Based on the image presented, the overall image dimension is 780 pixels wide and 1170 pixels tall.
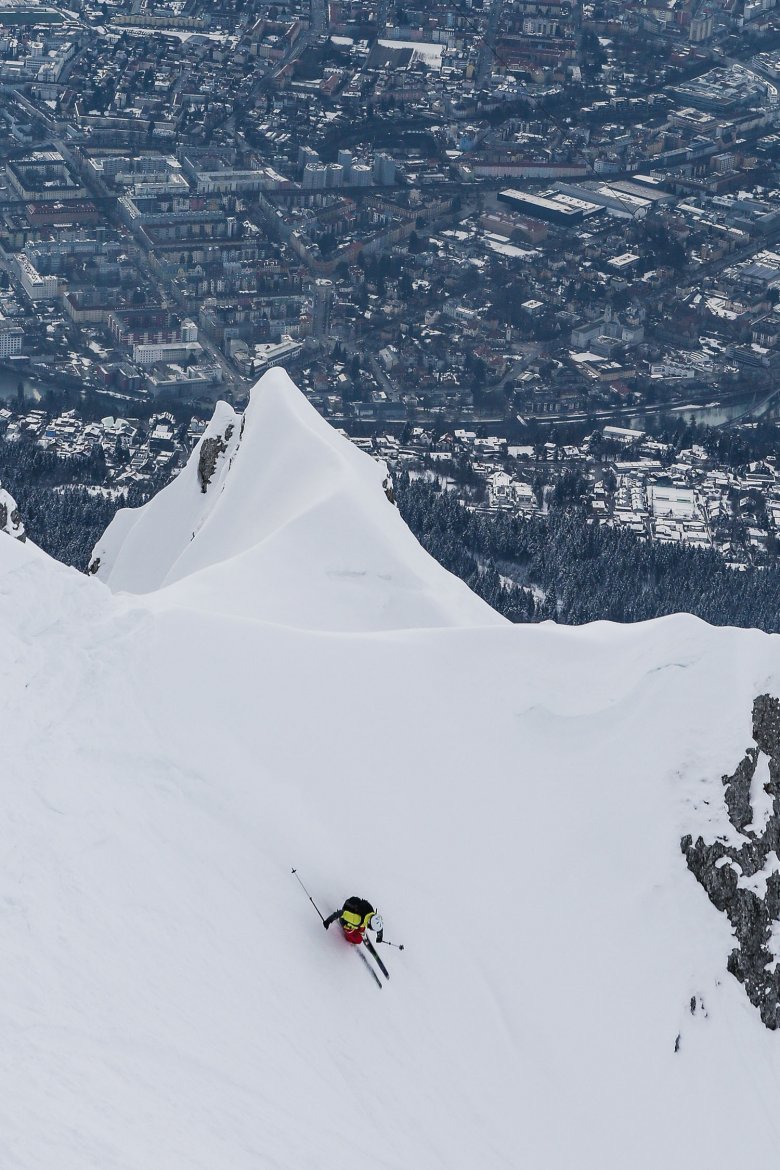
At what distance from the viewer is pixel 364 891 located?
19.1 meters

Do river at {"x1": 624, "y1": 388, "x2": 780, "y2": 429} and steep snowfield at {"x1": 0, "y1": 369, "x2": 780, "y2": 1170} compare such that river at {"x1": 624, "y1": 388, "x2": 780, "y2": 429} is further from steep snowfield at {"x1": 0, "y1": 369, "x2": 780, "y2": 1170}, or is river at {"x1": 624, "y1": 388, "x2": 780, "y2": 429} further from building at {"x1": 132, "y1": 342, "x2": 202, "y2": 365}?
steep snowfield at {"x1": 0, "y1": 369, "x2": 780, "y2": 1170}

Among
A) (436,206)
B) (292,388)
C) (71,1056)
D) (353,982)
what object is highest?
(71,1056)

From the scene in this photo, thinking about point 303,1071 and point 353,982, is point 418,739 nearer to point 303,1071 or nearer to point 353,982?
point 353,982

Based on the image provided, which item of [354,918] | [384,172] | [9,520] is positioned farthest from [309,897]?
[384,172]

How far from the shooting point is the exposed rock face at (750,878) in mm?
19812

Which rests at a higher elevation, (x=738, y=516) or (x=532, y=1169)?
(x=532, y=1169)

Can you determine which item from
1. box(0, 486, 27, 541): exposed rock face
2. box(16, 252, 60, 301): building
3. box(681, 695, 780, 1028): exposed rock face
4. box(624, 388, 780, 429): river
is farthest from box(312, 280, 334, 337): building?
box(681, 695, 780, 1028): exposed rock face

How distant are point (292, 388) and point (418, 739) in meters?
21.4

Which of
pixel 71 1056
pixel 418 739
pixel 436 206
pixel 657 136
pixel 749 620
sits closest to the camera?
pixel 71 1056

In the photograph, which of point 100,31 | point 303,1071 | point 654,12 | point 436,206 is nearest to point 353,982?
point 303,1071

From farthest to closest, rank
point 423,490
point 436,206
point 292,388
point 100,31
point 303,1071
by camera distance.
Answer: point 100,31 → point 436,206 → point 423,490 → point 292,388 → point 303,1071

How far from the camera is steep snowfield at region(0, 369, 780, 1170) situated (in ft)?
50.3

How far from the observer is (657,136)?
134375 mm

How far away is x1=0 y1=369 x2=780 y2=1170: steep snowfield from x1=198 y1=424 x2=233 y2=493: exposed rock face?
19.7m
